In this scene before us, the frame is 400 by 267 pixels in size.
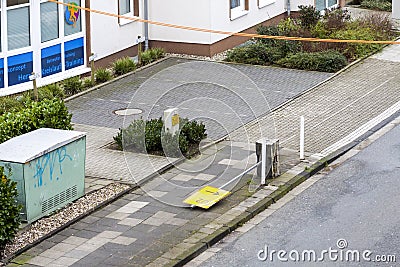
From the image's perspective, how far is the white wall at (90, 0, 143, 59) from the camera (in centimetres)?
2288

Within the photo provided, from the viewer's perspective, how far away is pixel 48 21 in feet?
70.6

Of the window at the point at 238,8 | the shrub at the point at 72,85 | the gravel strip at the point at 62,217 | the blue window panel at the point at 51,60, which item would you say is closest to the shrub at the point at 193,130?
the gravel strip at the point at 62,217

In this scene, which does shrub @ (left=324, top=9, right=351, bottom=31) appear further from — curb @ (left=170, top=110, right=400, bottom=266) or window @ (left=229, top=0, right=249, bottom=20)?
curb @ (left=170, top=110, right=400, bottom=266)

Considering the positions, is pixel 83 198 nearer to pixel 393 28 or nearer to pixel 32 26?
pixel 32 26

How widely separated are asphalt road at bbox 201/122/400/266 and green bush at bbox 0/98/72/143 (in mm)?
3836

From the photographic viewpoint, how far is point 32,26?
20.9 meters

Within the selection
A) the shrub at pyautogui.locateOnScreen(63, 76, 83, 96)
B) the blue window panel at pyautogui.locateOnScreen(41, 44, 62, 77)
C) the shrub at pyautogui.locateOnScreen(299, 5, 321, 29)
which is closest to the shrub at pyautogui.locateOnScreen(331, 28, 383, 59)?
the shrub at pyautogui.locateOnScreen(299, 5, 321, 29)

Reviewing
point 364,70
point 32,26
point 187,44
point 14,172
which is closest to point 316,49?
point 364,70

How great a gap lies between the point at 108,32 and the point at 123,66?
105cm

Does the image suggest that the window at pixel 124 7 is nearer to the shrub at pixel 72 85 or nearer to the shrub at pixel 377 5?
the shrub at pixel 72 85

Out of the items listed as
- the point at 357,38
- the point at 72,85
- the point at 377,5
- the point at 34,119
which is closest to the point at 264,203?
the point at 34,119

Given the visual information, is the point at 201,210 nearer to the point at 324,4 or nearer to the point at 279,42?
the point at 279,42

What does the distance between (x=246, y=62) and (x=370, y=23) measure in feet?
16.2

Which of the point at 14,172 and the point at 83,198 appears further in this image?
the point at 83,198
